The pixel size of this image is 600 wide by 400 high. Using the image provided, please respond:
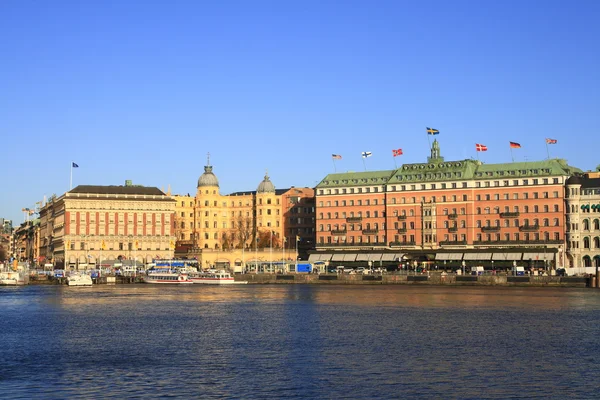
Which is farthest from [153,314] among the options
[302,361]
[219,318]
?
[302,361]

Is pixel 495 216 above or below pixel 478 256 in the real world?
above

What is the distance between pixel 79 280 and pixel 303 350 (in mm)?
118930

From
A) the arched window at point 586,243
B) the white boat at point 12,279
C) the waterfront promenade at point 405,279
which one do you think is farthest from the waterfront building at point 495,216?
the white boat at point 12,279

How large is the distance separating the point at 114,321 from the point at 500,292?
238ft

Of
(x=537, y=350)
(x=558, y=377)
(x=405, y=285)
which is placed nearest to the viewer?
(x=558, y=377)

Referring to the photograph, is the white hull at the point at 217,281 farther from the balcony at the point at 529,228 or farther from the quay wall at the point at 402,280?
the balcony at the point at 529,228

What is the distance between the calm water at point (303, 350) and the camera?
50.6 metres

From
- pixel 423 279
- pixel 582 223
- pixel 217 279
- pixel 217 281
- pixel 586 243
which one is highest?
pixel 582 223

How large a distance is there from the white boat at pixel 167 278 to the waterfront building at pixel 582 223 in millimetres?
77398

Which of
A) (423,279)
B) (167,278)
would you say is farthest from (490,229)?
(167,278)

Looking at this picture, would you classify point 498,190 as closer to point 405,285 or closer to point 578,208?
point 578,208

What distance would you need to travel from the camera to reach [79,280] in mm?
176750

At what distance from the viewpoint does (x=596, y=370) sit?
56.8 metres

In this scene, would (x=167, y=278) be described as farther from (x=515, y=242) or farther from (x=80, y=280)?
(x=515, y=242)
